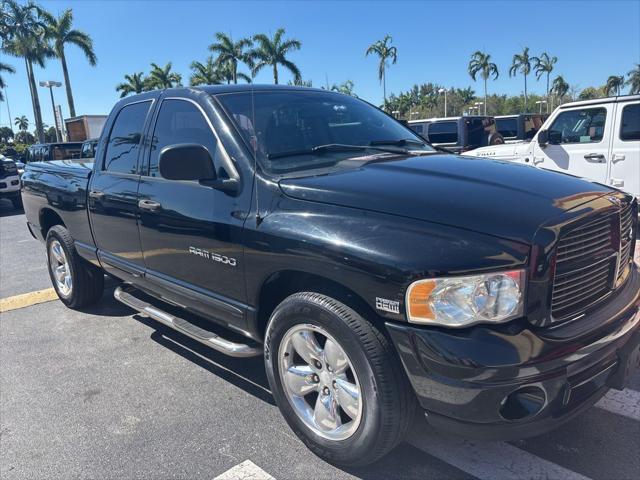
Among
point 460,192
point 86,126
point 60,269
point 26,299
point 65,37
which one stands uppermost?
point 65,37

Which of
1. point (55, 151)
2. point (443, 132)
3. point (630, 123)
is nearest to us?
point (630, 123)

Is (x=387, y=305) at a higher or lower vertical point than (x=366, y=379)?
higher

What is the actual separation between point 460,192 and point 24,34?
42.6 m

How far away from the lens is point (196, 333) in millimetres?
3270

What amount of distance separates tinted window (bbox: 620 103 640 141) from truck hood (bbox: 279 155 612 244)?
580 cm

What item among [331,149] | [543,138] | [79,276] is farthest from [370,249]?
[543,138]

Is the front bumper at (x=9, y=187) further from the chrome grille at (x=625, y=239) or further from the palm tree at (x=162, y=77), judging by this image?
the palm tree at (x=162, y=77)

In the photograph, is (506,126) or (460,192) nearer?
(460,192)

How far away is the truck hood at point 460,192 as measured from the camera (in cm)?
214

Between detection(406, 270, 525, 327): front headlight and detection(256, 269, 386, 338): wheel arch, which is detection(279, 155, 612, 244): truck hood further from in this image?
detection(256, 269, 386, 338): wheel arch

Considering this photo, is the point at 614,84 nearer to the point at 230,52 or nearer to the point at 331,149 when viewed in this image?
the point at 230,52

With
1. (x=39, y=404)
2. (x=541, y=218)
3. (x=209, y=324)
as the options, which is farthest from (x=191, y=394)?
(x=541, y=218)

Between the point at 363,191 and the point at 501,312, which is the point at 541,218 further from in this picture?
the point at 363,191

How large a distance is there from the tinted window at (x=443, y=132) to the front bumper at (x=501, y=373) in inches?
533
